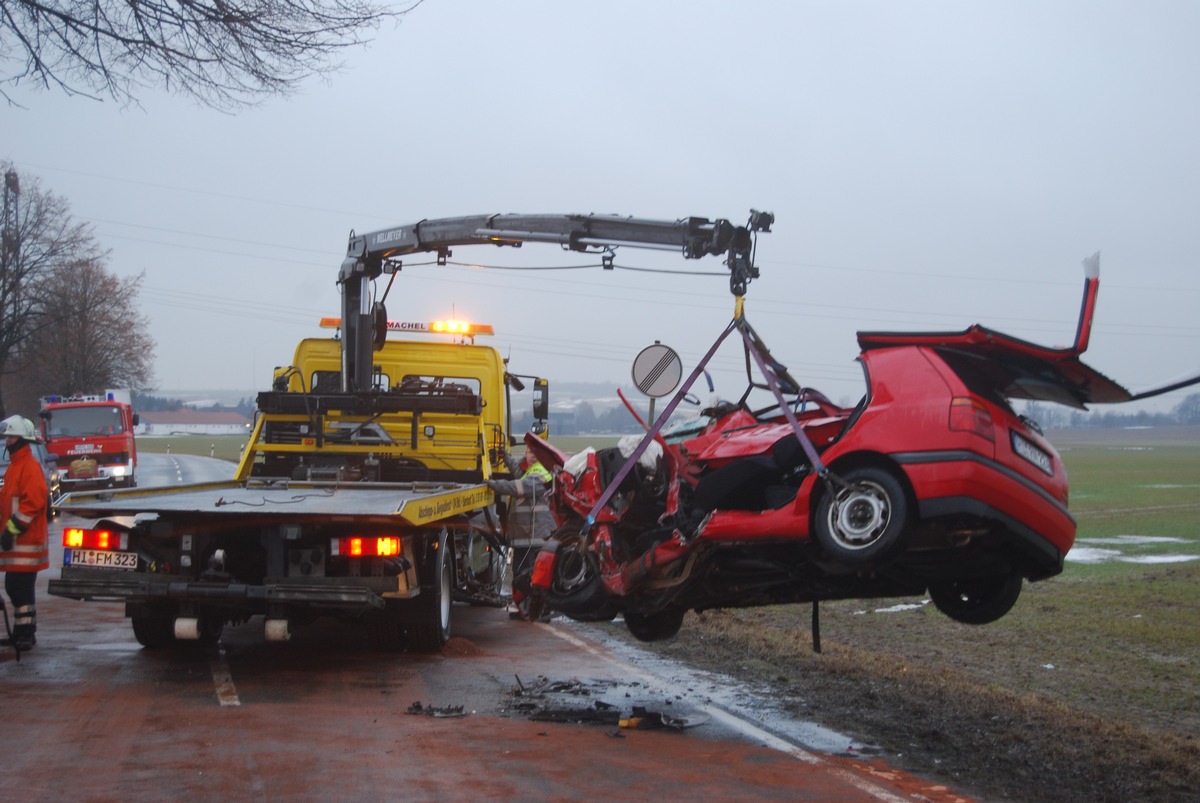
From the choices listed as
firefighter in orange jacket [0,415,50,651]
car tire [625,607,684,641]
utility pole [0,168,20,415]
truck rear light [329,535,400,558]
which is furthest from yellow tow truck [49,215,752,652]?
utility pole [0,168,20,415]

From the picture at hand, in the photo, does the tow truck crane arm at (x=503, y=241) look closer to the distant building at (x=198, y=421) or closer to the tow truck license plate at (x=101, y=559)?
the tow truck license plate at (x=101, y=559)

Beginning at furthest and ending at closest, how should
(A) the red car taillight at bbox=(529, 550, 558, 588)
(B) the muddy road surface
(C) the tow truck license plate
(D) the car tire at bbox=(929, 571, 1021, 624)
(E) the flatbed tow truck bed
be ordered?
(C) the tow truck license plate → (E) the flatbed tow truck bed → (A) the red car taillight at bbox=(529, 550, 558, 588) → (D) the car tire at bbox=(929, 571, 1021, 624) → (B) the muddy road surface

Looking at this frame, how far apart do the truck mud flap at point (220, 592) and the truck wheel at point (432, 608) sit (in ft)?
3.09

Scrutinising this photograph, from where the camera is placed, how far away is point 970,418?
6410 mm

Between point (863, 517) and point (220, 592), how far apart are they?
467 cm

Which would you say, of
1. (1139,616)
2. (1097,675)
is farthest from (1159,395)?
(1139,616)

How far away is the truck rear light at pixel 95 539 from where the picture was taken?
9.27 m

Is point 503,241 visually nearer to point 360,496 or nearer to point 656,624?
point 360,496

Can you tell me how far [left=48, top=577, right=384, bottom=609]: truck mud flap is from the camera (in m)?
8.95

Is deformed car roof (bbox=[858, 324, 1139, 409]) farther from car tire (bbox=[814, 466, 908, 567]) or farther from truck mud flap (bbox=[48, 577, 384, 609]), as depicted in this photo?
truck mud flap (bbox=[48, 577, 384, 609])

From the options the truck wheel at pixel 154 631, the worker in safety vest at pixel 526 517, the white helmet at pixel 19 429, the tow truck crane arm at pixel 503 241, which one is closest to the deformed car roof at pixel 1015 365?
the tow truck crane arm at pixel 503 241

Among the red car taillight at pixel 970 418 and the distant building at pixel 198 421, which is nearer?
the red car taillight at pixel 970 418

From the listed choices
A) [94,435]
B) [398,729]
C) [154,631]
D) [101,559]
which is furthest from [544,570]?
[94,435]

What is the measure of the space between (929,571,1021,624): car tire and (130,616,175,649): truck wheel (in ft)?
19.2
